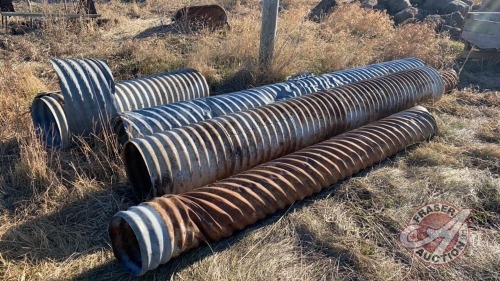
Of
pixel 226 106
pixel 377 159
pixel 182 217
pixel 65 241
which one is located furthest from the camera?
pixel 226 106

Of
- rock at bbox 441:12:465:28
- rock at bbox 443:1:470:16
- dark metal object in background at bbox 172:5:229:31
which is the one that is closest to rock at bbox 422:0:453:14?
rock at bbox 443:1:470:16

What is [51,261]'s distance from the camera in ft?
8.94

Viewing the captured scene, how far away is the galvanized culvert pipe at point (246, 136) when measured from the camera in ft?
10.0

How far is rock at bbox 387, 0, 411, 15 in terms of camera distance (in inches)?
426

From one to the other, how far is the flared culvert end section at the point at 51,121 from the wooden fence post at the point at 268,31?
3.03 metres

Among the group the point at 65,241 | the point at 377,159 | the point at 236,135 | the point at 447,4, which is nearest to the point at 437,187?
the point at 377,159

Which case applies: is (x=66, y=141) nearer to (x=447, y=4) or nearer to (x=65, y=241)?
(x=65, y=241)

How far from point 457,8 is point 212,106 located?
988cm

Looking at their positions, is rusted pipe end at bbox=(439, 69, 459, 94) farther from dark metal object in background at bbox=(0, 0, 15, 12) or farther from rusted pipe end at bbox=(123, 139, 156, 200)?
dark metal object in background at bbox=(0, 0, 15, 12)

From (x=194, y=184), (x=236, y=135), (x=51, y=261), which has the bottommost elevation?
(x=51, y=261)

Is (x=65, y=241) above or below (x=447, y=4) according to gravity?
below

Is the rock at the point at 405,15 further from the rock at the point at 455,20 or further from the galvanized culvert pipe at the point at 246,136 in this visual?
the galvanized culvert pipe at the point at 246,136

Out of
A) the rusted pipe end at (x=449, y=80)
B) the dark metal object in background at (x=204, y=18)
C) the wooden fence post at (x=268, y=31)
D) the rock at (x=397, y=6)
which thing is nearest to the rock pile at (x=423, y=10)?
the rock at (x=397, y=6)

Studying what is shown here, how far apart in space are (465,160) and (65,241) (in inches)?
156
